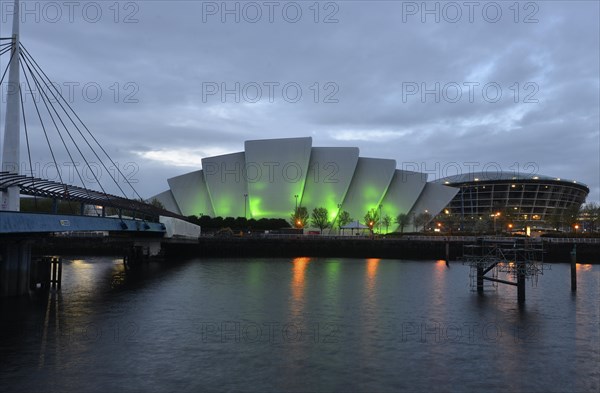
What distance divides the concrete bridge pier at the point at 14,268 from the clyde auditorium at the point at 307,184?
226ft

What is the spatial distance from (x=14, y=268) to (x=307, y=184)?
2931 inches

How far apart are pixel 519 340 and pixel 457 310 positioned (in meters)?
5.97

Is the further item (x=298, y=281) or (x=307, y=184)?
(x=307, y=184)

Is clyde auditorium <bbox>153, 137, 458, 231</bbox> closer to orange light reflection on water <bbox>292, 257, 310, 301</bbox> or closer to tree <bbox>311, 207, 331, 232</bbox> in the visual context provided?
tree <bbox>311, 207, 331, 232</bbox>

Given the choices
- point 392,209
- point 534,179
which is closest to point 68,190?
point 392,209

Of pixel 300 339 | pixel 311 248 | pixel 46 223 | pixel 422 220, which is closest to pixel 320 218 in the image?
pixel 422 220

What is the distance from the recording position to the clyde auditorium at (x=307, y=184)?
96.0 meters

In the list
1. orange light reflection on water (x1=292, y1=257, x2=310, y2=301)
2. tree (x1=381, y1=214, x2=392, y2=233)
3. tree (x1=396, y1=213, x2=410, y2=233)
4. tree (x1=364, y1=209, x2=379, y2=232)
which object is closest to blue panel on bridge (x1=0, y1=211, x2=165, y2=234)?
orange light reflection on water (x1=292, y1=257, x2=310, y2=301)

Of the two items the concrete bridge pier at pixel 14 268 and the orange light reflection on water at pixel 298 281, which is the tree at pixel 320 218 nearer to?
the orange light reflection on water at pixel 298 281

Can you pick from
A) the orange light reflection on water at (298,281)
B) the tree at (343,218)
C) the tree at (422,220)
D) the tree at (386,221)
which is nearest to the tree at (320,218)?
the tree at (343,218)

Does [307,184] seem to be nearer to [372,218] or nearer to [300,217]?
[300,217]

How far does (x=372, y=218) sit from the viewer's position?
92438mm

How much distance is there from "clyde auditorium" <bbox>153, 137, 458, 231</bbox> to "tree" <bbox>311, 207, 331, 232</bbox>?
4467 mm

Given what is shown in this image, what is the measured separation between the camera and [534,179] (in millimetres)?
120500
